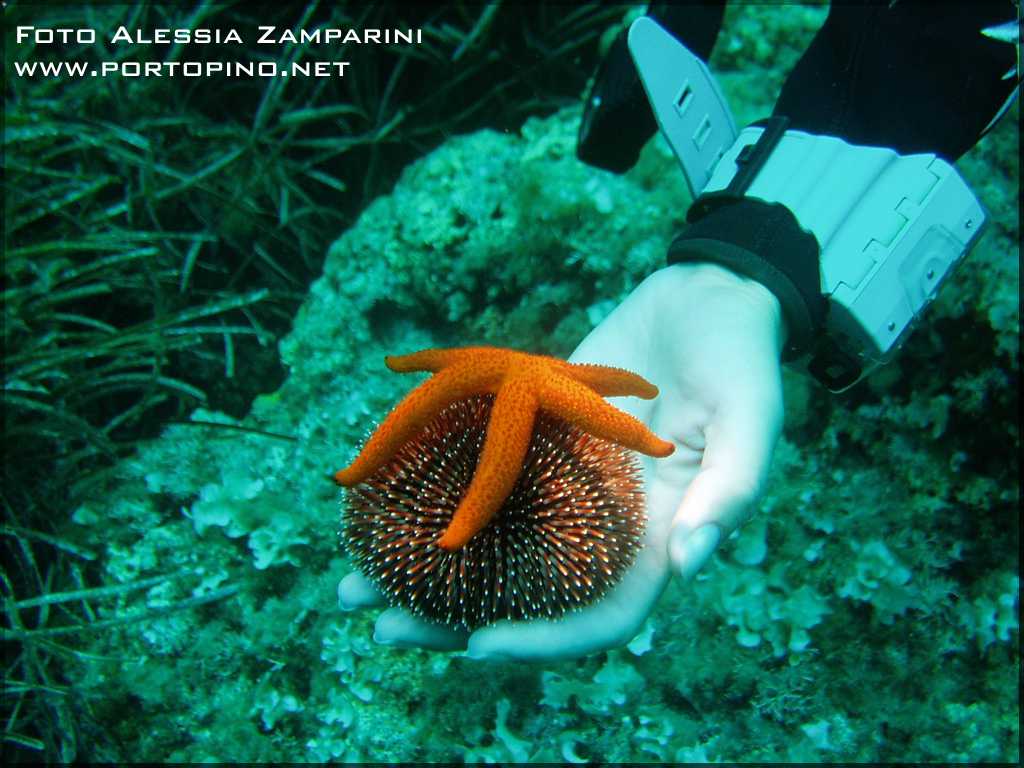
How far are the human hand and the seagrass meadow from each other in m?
0.66

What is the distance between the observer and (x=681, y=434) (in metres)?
1.93

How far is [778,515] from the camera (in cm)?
262

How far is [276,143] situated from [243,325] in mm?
1138

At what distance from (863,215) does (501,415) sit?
5.25 feet

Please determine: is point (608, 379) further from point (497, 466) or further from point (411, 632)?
point (411, 632)

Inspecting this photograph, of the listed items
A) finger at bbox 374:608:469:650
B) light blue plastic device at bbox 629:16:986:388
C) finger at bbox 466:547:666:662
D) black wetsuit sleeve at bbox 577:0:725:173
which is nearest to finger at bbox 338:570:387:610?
finger at bbox 374:608:469:650

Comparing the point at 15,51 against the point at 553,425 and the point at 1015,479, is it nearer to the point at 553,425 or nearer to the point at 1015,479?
the point at 553,425

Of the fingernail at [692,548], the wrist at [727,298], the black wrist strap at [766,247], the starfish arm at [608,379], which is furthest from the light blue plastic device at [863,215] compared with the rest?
the fingernail at [692,548]

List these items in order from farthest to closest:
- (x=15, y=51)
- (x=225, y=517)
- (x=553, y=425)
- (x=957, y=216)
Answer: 1. (x=15, y=51)
2. (x=225, y=517)
3. (x=957, y=216)
4. (x=553, y=425)

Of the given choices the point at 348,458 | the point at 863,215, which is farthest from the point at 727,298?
the point at 348,458

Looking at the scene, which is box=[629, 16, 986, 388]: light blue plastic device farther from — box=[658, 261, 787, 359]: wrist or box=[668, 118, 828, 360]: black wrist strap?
box=[658, 261, 787, 359]: wrist

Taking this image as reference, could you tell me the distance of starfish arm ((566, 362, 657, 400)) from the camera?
68.9 inches

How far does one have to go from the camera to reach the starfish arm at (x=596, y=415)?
1599 millimetres

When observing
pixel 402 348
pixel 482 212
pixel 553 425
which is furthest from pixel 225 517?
pixel 482 212
